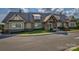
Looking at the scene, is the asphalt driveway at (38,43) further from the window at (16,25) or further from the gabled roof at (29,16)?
the gabled roof at (29,16)

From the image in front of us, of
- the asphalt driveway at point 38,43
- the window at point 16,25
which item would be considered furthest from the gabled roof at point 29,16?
the asphalt driveway at point 38,43

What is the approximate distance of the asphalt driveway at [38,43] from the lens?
5.74m

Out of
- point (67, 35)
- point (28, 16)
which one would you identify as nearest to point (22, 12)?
point (28, 16)

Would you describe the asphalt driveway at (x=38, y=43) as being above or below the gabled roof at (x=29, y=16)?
below

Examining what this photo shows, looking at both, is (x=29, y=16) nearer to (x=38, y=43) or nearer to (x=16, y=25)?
(x=16, y=25)

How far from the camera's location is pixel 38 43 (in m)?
5.77

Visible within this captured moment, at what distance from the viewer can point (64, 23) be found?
19.2ft

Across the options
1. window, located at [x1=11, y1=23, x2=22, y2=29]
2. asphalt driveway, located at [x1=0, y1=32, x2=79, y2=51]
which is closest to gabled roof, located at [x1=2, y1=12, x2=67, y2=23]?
window, located at [x1=11, y1=23, x2=22, y2=29]

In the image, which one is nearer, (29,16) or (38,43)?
(38,43)

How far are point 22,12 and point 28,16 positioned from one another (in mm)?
169

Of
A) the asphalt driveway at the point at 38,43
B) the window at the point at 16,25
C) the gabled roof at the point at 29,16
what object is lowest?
the asphalt driveway at the point at 38,43

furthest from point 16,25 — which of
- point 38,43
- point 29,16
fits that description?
point 38,43

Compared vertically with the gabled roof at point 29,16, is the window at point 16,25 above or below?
below
